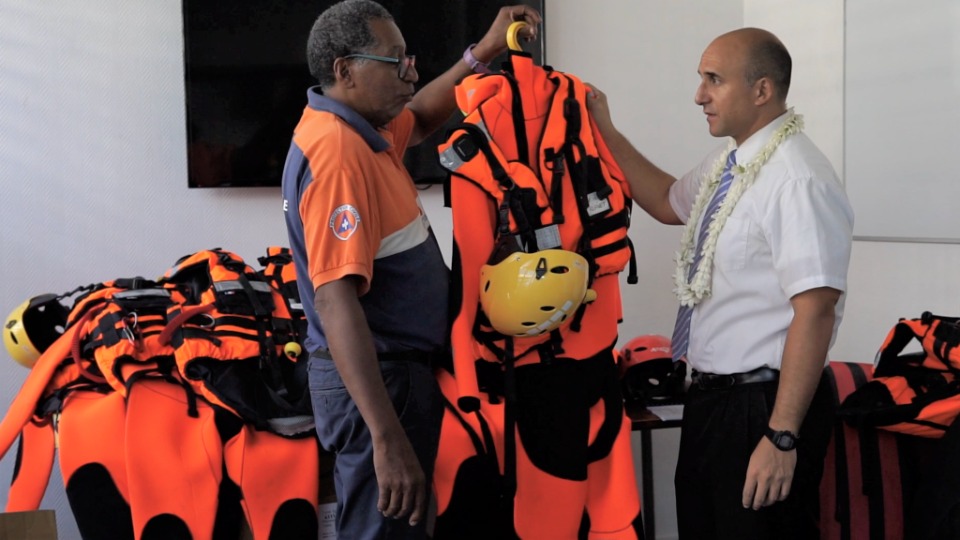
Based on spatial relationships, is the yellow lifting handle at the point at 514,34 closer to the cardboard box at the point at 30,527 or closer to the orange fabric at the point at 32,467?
the cardboard box at the point at 30,527

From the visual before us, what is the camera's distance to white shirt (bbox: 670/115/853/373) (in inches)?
66.4

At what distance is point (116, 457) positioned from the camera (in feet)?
7.53

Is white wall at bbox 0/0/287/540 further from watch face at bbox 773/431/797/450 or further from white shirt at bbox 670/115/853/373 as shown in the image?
watch face at bbox 773/431/797/450

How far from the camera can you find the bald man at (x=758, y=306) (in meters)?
1.69

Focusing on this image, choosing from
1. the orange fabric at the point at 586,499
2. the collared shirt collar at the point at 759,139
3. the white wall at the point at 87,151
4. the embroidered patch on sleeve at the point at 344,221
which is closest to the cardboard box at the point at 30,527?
the embroidered patch on sleeve at the point at 344,221

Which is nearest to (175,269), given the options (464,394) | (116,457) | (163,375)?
(163,375)

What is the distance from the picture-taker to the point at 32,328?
2.57 meters

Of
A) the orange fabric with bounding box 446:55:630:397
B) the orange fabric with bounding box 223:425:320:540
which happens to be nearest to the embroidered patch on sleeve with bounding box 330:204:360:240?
the orange fabric with bounding box 446:55:630:397

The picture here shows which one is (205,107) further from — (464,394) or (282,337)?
(464,394)

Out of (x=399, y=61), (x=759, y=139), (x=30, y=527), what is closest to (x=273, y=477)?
(x=30, y=527)

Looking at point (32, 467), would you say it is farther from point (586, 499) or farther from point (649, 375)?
point (649, 375)

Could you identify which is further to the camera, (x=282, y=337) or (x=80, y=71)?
(x=80, y=71)

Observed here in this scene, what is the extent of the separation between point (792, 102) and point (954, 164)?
783 mm

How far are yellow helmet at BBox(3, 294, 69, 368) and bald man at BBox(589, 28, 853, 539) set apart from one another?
177cm
